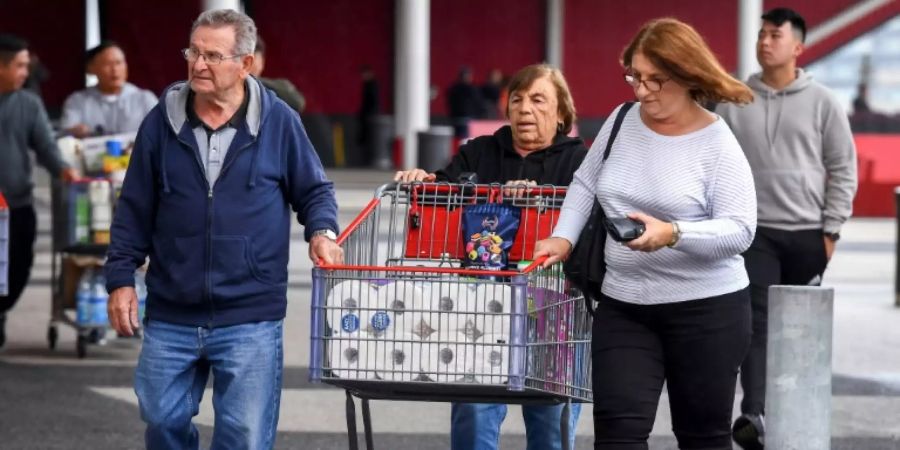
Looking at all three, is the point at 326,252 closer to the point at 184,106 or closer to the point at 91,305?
the point at 184,106

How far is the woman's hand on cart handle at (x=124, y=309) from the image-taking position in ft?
18.1

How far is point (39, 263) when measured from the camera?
16547 millimetres

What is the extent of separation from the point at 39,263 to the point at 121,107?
5.48m

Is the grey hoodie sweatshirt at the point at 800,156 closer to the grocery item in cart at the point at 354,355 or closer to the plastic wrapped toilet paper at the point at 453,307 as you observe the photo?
the plastic wrapped toilet paper at the point at 453,307

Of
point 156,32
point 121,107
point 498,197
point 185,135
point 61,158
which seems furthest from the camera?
point 156,32

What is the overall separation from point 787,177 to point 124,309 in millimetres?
3653

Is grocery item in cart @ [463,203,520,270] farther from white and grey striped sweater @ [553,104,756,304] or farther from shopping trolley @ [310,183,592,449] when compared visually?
white and grey striped sweater @ [553,104,756,304]

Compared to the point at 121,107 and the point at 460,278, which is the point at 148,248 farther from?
the point at 121,107

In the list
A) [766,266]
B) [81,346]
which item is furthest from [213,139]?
[81,346]

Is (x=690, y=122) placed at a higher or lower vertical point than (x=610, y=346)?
higher

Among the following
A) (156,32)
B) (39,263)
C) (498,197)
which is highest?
(156,32)

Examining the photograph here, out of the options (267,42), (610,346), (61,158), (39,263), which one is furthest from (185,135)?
(267,42)

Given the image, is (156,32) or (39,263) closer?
(39,263)

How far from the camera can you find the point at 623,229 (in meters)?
4.85
